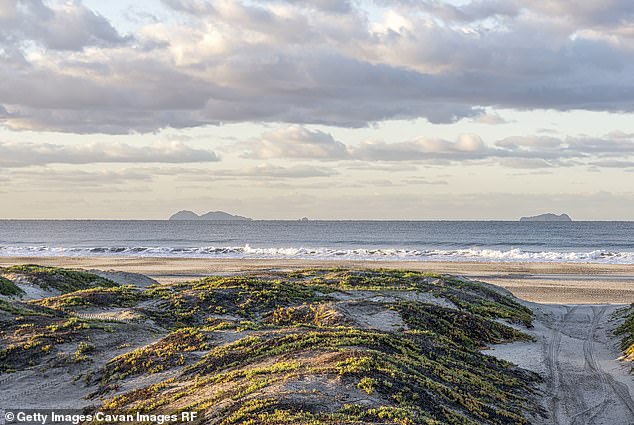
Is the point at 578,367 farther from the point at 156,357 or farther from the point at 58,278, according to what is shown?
the point at 58,278

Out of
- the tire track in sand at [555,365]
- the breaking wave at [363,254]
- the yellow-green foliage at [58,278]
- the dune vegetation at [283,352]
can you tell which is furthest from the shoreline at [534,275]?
the yellow-green foliage at [58,278]

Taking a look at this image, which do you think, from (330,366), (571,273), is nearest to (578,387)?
(330,366)

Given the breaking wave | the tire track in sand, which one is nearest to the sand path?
the tire track in sand

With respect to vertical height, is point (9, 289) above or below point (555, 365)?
above

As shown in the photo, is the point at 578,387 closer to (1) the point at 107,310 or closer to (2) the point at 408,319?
(2) the point at 408,319

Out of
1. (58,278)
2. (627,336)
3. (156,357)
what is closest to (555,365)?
(627,336)

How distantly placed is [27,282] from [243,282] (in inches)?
405

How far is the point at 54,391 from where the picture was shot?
13.9 meters

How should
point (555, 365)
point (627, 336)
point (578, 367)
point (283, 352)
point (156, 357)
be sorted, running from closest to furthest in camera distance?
point (283, 352)
point (156, 357)
point (578, 367)
point (555, 365)
point (627, 336)

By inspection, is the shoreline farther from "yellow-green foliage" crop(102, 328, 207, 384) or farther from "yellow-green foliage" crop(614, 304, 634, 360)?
"yellow-green foliage" crop(102, 328, 207, 384)

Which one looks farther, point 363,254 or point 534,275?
point 363,254

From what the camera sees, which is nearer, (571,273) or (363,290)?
(363,290)

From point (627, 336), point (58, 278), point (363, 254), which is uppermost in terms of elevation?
point (58, 278)

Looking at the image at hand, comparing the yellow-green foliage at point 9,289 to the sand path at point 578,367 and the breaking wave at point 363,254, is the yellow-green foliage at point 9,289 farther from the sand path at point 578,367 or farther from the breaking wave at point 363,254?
the breaking wave at point 363,254
